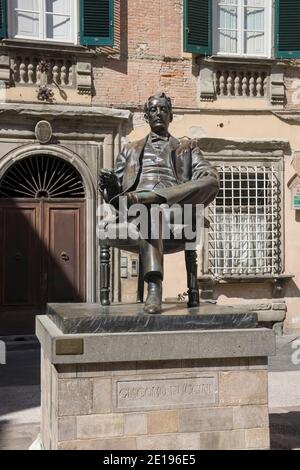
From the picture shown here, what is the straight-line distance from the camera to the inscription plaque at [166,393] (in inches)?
199

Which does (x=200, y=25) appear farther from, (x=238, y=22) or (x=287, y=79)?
(x=287, y=79)

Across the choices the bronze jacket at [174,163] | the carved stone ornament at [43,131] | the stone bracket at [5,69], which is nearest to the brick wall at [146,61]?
the carved stone ornament at [43,131]

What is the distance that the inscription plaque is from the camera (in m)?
5.04

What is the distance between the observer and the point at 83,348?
16.1 ft

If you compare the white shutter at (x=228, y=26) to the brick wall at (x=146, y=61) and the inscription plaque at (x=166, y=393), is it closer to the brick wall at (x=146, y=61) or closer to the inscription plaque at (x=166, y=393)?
the brick wall at (x=146, y=61)

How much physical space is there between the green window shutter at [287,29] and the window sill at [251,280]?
12.9 feet

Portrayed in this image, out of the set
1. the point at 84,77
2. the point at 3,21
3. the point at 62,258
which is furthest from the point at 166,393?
the point at 3,21

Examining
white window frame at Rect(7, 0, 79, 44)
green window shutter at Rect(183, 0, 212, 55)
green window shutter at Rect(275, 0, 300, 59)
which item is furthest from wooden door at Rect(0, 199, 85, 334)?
green window shutter at Rect(275, 0, 300, 59)

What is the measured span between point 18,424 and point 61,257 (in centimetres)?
644

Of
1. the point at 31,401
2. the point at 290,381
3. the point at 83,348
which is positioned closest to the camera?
the point at 83,348

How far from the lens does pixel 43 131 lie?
12711 millimetres

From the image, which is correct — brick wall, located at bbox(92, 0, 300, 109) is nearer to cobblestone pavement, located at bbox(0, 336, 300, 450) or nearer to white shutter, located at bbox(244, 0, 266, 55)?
white shutter, located at bbox(244, 0, 266, 55)

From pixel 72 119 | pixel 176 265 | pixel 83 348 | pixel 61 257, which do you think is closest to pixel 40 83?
pixel 72 119

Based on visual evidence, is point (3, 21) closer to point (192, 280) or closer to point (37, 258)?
point (37, 258)
